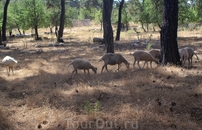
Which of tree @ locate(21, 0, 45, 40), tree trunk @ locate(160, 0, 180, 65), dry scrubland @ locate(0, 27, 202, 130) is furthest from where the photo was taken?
tree @ locate(21, 0, 45, 40)

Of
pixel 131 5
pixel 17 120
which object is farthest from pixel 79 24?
pixel 17 120

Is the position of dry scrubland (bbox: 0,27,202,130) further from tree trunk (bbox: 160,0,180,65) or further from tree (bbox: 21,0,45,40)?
tree (bbox: 21,0,45,40)

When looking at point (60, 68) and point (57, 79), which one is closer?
point (57, 79)

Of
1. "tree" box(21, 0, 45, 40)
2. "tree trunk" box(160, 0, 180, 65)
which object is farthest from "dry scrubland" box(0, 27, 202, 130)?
"tree" box(21, 0, 45, 40)

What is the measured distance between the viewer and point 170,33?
10508 mm

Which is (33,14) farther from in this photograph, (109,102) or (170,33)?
(109,102)

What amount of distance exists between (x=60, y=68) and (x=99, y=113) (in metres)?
7.38

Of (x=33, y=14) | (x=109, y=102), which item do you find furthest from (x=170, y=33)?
(x=33, y=14)

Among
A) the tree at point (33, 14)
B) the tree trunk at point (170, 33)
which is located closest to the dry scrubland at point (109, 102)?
the tree trunk at point (170, 33)

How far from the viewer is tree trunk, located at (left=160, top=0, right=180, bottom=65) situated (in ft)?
34.1

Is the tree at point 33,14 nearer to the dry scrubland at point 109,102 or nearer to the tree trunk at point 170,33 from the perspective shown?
the dry scrubland at point 109,102

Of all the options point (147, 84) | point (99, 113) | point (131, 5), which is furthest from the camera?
point (131, 5)

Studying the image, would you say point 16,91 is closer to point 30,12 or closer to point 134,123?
point 134,123

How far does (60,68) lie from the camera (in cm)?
1277
